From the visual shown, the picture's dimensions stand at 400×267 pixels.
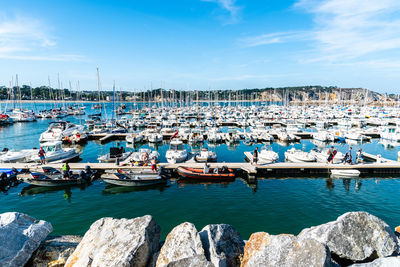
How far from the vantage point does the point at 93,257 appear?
293 inches

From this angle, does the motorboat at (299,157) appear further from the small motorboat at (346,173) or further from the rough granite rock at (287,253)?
the rough granite rock at (287,253)

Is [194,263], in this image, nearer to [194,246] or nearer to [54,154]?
[194,246]

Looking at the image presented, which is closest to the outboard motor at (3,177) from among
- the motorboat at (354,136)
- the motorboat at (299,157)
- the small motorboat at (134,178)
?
the small motorboat at (134,178)

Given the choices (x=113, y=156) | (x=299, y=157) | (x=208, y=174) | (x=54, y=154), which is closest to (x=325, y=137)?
(x=299, y=157)

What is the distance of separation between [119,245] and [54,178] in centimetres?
2084

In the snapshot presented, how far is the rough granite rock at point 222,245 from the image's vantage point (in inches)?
287

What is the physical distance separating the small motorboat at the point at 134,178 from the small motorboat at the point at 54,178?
8.32 feet

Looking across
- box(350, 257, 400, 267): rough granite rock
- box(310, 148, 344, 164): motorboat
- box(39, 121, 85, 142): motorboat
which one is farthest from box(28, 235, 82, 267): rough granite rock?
box(39, 121, 85, 142): motorboat

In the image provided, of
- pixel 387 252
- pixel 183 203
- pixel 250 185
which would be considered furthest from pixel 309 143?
pixel 387 252

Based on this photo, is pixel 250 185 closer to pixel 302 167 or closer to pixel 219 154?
pixel 302 167

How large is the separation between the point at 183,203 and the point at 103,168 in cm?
1264

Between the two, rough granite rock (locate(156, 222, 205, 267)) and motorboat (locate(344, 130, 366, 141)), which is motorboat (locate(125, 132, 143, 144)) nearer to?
rough granite rock (locate(156, 222, 205, 267))

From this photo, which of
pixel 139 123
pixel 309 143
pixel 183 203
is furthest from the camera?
pixel 139 123

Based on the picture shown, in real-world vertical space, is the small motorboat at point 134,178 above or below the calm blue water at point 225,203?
above
